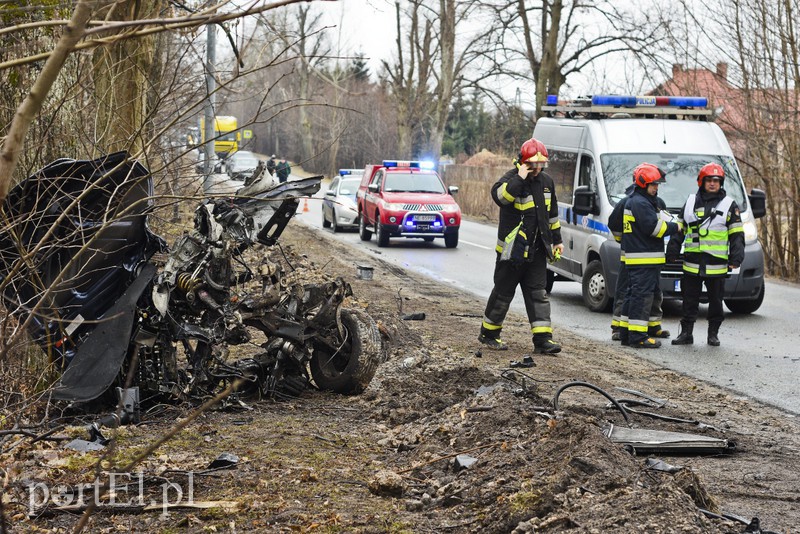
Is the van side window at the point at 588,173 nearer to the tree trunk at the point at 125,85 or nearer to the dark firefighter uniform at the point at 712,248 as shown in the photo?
the dark firefighter uniform at the point at 712,248

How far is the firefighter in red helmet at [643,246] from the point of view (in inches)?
406

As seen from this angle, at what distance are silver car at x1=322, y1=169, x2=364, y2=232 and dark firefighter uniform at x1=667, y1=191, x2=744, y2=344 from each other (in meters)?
16.7

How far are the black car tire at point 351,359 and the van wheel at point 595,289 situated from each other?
611 centimetres

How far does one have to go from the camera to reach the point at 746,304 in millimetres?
12844

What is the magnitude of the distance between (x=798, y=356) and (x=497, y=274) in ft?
10.4

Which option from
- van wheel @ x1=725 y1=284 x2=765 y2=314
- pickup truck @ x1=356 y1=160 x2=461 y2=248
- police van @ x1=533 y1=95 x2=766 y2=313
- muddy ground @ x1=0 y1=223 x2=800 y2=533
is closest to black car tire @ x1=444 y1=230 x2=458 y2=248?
pickup truck @ x1=356 y1=160 x2=461 y2=248

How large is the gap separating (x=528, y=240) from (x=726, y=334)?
3.30m

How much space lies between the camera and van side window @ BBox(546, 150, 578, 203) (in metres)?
13.6

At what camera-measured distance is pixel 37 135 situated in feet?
22.5

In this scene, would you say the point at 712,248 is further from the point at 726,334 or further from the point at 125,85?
the point at 125,85

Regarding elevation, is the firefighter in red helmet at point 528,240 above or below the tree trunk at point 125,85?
below

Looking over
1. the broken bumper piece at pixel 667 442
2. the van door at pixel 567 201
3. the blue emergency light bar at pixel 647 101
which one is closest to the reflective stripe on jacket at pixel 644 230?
the van door at pixel 567 201

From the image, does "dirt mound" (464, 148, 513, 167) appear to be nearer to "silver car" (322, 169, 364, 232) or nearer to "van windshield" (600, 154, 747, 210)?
"silver car" (322, 169, 364, 232)

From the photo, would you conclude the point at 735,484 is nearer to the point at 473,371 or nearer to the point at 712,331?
the point at 473,371
